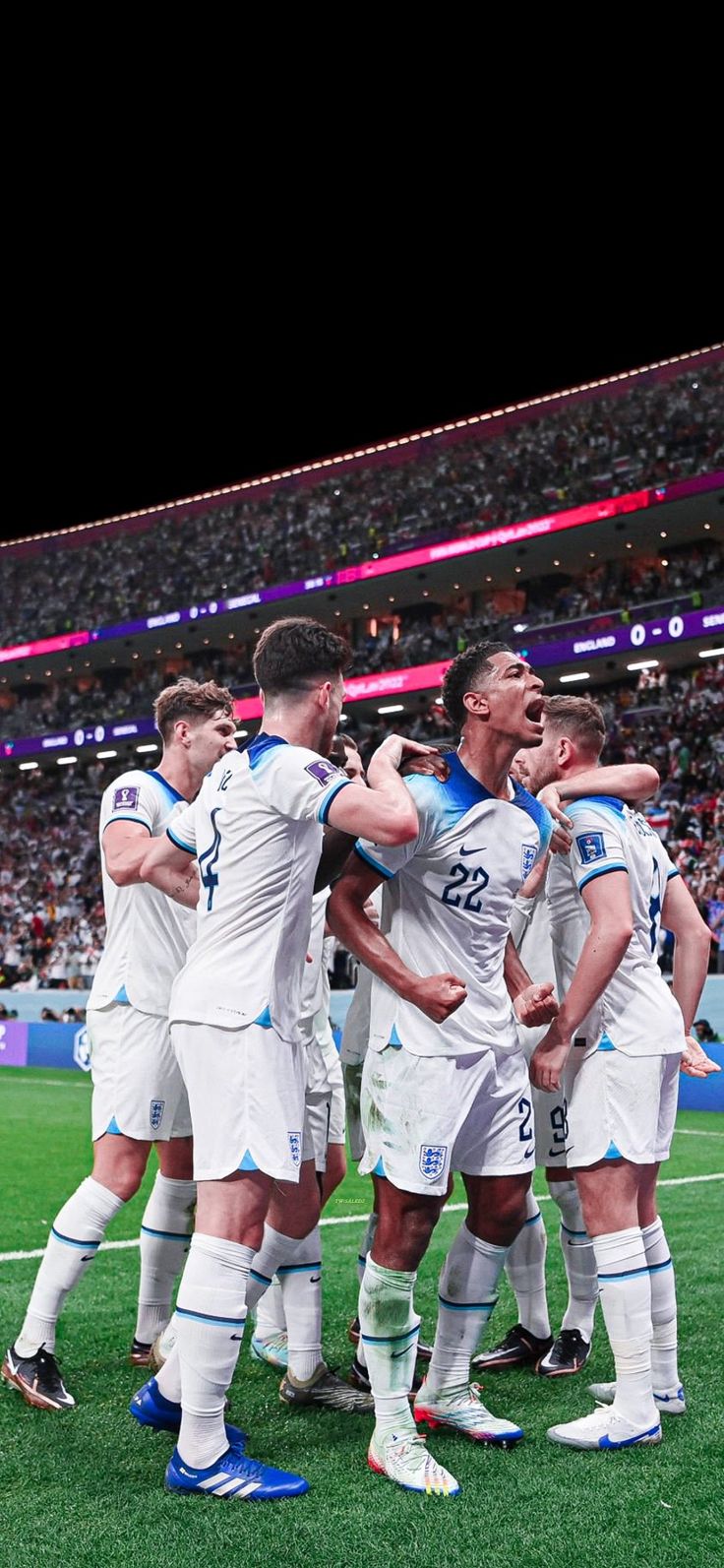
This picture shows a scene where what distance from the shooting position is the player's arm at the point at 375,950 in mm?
3391

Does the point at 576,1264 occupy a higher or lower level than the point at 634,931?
lower

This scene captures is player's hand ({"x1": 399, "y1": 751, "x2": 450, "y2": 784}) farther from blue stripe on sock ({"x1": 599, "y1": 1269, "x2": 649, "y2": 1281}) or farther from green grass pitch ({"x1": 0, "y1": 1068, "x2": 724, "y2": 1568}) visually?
green grass pitch ({"x1": 0, "y1": 1068, "x2": 724, "y2": 1568})

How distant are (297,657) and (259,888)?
2.22ft

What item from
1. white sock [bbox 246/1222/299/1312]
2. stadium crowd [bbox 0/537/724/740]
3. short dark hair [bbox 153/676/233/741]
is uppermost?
stadium crowd [bbox 0/537/724/740]

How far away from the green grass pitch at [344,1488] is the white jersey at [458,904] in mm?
1190

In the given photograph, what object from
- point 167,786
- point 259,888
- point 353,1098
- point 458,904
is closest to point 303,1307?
point 353,1098

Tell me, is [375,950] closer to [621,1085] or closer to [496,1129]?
[496,1129]

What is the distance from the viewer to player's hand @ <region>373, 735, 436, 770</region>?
11.4 ft

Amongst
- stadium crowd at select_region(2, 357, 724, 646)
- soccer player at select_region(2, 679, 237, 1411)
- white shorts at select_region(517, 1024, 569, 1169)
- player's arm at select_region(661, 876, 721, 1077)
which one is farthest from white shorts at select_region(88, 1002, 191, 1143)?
stadium crowd at select_region(2, 357, 724, 646)

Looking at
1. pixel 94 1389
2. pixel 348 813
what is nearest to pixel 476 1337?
pixel 94 1389

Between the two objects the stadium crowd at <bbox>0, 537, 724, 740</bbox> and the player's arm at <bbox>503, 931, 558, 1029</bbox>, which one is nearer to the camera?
the player's arm at <bbox>503, 931, 558, 1029</bbox>

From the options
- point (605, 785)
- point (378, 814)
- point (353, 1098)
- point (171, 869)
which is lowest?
point (353, 1098)

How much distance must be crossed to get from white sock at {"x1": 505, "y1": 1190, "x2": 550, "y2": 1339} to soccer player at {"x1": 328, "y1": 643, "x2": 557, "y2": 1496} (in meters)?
0.84

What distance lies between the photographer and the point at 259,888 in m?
3.39
